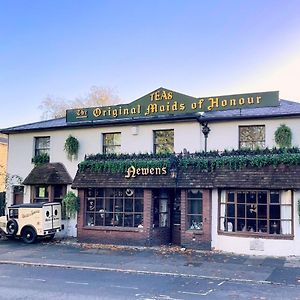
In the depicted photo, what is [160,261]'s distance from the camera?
16.0 metres

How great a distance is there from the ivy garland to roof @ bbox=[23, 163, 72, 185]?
5.70 feet

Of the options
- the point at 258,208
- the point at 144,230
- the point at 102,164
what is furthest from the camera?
the point at 102,164

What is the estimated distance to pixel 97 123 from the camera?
22594 mm

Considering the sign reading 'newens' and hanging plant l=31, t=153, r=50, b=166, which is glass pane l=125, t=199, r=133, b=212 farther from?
hanging plant l=31, t=153, r=50, b=166

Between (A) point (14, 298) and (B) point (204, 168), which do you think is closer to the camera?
(A) point (14, 298)

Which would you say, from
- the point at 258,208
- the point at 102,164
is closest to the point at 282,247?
the point at 258,208

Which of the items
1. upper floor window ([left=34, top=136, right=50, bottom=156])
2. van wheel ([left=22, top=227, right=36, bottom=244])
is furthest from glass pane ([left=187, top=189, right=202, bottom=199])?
upper floor window ([left=34, top=136, right=50, bottom=156])

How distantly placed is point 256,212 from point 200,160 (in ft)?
11.2

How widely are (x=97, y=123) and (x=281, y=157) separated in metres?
9.95

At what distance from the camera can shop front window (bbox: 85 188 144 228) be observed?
20562 millimetres

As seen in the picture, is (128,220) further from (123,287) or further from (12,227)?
(123,287)

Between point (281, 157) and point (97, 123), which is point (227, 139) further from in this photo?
point (97, 123)

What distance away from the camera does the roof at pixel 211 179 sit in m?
17.5

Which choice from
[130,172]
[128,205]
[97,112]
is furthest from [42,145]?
[128,205]
